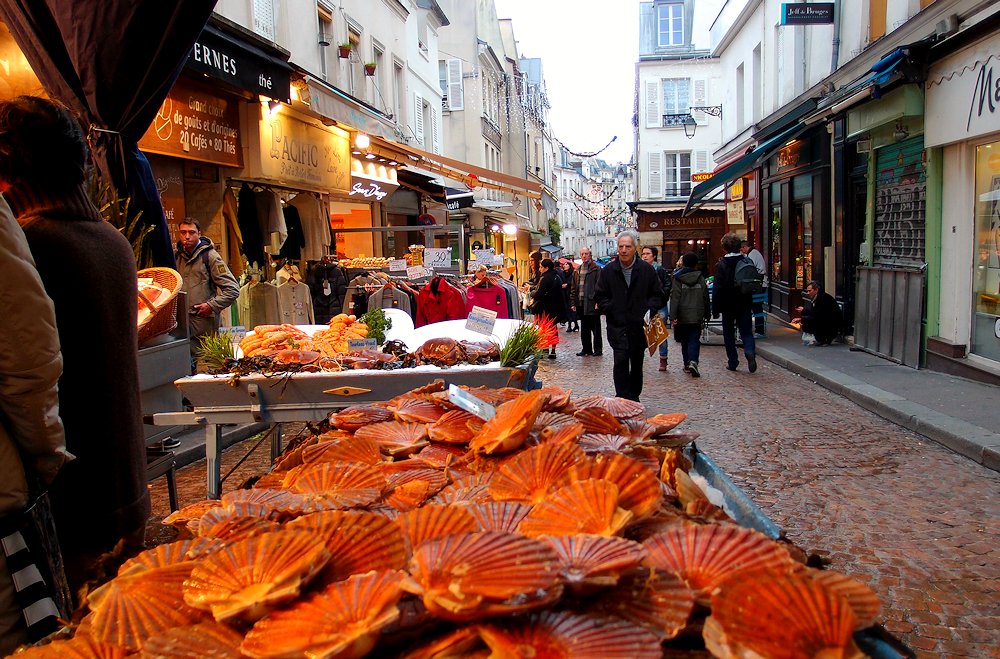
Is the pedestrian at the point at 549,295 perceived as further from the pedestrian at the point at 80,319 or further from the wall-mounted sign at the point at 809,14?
the pedestrian at the point at 80,319

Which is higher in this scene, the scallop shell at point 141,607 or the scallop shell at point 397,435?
the scallop shell at point 397,435

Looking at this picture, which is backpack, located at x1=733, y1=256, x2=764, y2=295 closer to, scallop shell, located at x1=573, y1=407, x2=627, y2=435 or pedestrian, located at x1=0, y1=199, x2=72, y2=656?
scallop shell, located at x1=573, y1=407, x2=627, y2=435

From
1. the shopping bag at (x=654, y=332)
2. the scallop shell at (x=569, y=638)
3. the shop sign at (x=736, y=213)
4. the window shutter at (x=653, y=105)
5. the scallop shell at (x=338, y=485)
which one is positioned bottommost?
the shopping bag at (x=654, y=332)

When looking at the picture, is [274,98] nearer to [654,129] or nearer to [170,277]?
[170,277]

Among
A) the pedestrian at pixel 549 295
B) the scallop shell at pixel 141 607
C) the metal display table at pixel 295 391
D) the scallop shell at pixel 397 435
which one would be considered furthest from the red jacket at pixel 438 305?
the scallop shell at pixel 141 607

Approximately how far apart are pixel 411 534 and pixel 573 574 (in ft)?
1.21

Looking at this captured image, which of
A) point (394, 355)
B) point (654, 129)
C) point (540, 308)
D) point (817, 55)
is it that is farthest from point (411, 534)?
point (654, 129)

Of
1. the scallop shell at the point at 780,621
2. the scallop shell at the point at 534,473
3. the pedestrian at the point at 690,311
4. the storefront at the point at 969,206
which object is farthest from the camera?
the pedestrian at the point at 690,311

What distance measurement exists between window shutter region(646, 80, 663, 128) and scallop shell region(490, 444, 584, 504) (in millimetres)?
39441

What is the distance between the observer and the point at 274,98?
33.1ft

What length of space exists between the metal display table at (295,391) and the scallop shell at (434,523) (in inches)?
117

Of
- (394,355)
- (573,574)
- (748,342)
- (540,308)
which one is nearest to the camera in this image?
(573,574)

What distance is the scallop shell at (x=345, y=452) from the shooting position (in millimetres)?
2307

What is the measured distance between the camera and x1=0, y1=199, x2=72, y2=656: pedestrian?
2.17 m
